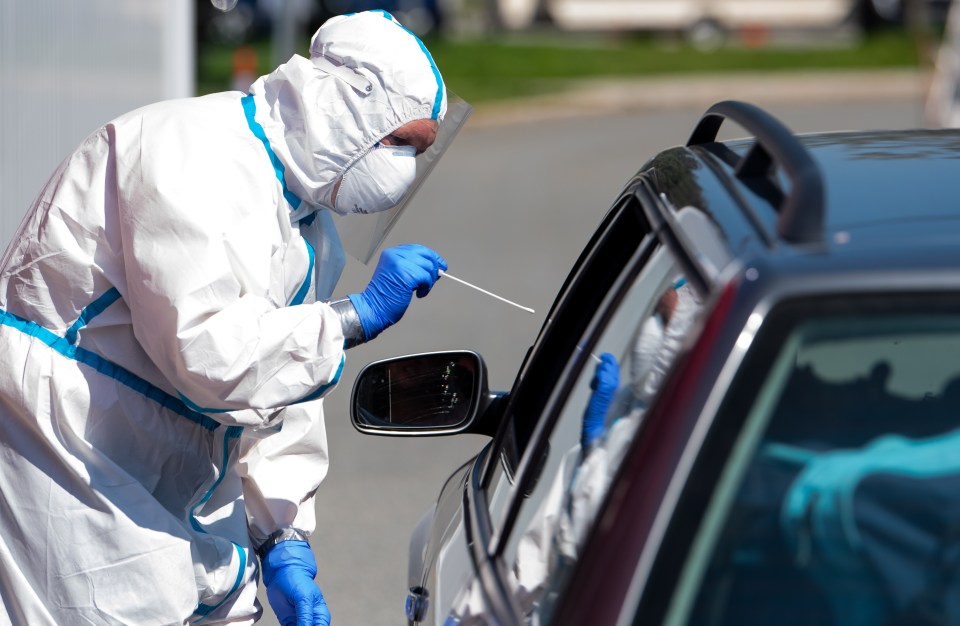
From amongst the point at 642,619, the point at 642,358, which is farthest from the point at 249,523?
the point at 642,619

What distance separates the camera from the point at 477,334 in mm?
7691

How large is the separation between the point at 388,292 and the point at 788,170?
1246 millimetres

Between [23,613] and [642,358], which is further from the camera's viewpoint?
[23,613]

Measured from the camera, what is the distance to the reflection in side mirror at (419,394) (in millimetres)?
2658

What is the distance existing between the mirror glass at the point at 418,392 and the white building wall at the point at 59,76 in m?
3.86

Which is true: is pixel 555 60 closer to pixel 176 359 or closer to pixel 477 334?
pixel 477 334

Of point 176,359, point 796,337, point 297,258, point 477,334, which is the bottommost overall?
point 176,359

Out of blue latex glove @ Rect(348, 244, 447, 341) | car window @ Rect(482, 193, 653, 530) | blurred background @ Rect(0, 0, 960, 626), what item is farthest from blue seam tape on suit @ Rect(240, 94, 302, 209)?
blurred background @ Rect(0, 0, 960, 626)

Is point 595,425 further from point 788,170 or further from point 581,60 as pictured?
point 581,60

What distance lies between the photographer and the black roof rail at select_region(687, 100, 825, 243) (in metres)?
1.54

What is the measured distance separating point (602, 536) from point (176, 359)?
1.01 metres

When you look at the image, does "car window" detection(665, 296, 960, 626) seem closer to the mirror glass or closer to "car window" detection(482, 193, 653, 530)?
"car window" detection(482, 193, 653, 530)

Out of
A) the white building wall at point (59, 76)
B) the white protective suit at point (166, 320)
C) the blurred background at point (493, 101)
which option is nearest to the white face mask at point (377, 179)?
the white protective suit at point (166, 320)

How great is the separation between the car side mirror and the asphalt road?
63.6 inches
